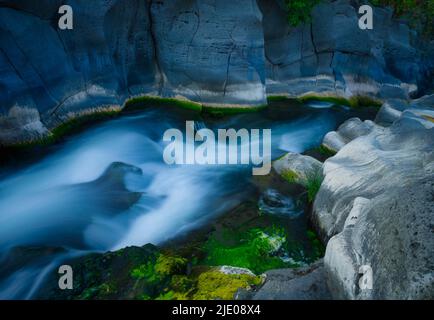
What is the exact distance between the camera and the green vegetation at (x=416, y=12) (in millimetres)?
14875

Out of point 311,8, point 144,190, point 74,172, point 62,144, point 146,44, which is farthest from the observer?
point 311,8

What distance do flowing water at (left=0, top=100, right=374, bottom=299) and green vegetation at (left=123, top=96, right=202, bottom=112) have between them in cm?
48

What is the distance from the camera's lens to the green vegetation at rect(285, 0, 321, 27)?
10.8 metres

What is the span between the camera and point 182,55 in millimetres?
9609

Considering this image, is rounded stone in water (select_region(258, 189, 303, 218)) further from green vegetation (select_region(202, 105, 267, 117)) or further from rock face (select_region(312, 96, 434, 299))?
green vegetation (select_region(202, 105, 267, 117))

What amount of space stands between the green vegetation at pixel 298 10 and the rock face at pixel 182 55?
0.43 metres

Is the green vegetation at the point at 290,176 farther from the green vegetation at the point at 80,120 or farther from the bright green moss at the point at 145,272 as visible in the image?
the green vegetation at the point at 80,120

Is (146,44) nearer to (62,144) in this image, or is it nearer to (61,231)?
(62,144)

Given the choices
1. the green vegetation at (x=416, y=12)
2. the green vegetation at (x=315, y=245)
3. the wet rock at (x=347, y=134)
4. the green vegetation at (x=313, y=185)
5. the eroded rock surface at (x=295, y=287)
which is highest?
A: the green vegetation at (x=416, y=12)

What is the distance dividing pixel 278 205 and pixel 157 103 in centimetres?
560

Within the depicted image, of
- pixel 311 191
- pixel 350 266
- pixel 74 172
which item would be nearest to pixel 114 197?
pixel 74 172

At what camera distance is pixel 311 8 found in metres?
11.2

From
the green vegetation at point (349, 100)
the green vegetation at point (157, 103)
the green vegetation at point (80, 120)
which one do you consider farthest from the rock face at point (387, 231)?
the green vegetation at point (349, 100)
